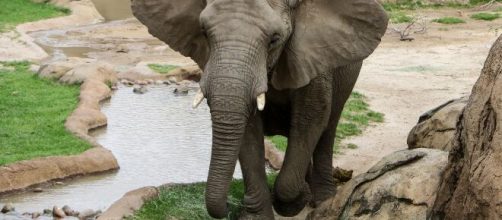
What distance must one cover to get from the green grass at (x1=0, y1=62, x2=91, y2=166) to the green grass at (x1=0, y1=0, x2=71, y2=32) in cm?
712

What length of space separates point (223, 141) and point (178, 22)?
1.24 m

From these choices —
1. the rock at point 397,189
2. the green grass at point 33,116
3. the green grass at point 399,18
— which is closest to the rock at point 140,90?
the green grass at point 33,116

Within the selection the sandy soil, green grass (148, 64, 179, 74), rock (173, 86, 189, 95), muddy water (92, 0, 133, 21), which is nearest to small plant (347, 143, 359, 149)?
the sandy soil

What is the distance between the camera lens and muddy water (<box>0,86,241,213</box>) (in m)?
8.62

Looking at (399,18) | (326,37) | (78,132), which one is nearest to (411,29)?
(399,18)

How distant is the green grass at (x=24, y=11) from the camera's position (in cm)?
2241

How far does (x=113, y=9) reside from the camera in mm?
27562

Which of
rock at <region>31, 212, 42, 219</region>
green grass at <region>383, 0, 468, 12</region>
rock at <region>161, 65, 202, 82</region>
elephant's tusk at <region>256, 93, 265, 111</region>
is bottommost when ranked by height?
green grass at <region>383, 0, 468, 12</region>

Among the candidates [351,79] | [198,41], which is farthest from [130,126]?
[198,41]

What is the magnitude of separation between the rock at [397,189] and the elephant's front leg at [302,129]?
0.51m

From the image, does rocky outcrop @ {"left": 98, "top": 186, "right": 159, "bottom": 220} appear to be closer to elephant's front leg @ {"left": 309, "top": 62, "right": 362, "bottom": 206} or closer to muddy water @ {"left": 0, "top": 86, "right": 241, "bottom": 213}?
muddy water @ {"left": 0, "top": 86, "right": 241, "bottom": 213}

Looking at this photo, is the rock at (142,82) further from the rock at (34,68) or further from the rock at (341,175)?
the rock at (341,175)

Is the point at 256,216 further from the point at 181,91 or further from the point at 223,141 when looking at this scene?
the point at 181,91

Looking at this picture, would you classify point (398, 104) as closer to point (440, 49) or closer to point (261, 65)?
point (440, 49)
